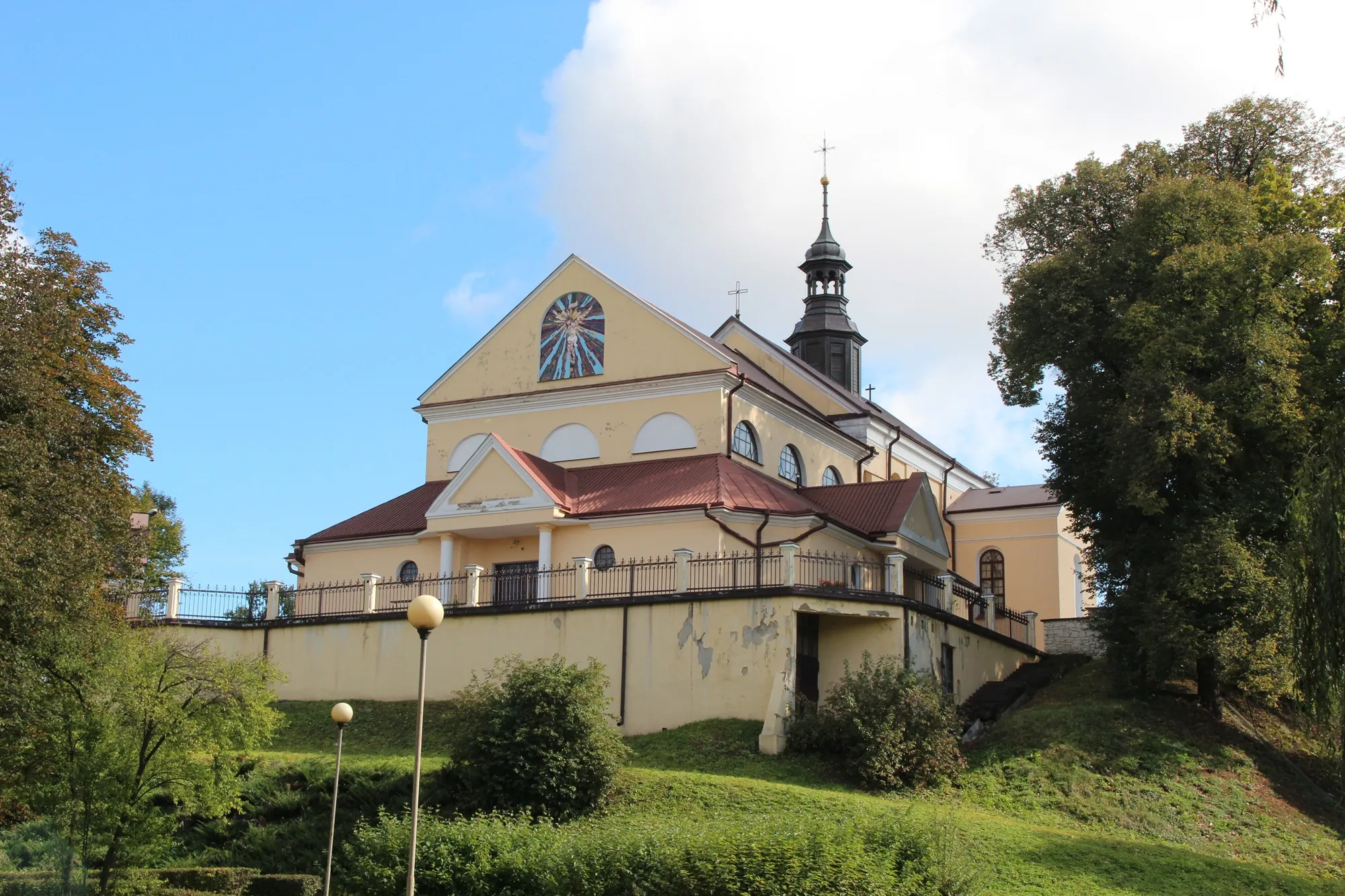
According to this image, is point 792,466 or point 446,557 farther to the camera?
point 792,466

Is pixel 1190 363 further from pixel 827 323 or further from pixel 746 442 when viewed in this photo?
pixel 827 323

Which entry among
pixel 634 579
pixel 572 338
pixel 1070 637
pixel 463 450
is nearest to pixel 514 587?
pixel 634 579

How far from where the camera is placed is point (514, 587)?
32344mm

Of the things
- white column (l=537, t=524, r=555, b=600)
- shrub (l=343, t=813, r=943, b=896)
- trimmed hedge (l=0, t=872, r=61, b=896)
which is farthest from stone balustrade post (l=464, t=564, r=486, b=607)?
trimmed hedge (l=0, t=872, r=61, b=896)

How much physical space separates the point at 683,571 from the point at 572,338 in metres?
10.9

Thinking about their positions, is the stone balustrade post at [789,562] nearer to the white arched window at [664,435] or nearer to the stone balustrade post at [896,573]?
the stone balustrade post at [896,573]

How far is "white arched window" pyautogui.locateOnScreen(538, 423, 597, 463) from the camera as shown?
37.2 meters

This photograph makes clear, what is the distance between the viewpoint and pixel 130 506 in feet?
94.5

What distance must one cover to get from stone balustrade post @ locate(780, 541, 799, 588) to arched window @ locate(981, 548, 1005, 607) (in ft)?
64.8

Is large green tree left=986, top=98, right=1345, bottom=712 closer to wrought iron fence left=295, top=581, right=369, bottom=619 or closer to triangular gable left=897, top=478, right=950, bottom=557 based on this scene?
triangular gable left=897, top=478, right=950, bottom=557

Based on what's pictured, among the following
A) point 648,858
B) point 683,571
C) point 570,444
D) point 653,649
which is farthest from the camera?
point 570,444

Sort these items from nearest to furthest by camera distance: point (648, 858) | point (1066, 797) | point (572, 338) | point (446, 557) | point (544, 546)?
1. point (648, 858)
2. point (1066, 797)
3. point (544, 546)
4. point (446, 557)
5. point (572, 338)

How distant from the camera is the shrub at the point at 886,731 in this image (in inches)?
981

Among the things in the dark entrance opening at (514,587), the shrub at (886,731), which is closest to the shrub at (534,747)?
the shrub at (886,731)
